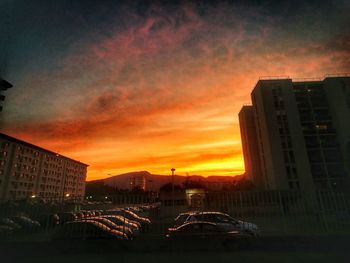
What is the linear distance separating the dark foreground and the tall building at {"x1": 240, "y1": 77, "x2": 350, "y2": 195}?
54.0m

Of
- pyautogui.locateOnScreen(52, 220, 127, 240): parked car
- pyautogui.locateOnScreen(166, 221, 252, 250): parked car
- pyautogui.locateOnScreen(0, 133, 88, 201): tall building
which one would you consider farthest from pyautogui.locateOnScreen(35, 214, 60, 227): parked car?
pyautogui.locateOnScreen(0, 133, 88, 201): tall building

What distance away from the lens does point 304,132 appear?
67312mm

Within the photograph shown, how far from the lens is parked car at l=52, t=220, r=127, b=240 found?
10.7 m

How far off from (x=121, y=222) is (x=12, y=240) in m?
5.10

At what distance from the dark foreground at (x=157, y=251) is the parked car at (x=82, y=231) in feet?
0.93

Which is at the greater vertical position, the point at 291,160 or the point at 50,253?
the point at 291,160

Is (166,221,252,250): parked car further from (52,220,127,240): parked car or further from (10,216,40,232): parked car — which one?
(10,216,40,232): parked car

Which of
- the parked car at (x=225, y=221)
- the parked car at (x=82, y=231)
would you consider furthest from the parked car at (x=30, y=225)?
the parked car at (x=225, y=221)

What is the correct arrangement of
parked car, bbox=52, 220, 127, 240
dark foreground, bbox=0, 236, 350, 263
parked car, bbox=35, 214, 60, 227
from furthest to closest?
1. parked car, bbox=35, 214, 60, 227
2. parked car, bbox=52, 220, 127, 240
3. dark foreground, bbox=0, 236, 350, 263

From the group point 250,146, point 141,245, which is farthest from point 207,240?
point 250,146

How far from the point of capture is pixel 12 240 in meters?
10.5

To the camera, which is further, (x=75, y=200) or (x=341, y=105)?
(x=341, y=105)

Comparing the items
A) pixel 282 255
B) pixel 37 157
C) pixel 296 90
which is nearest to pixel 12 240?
pixel 282 255

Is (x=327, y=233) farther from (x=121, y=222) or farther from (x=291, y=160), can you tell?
(x=291, y=160)
